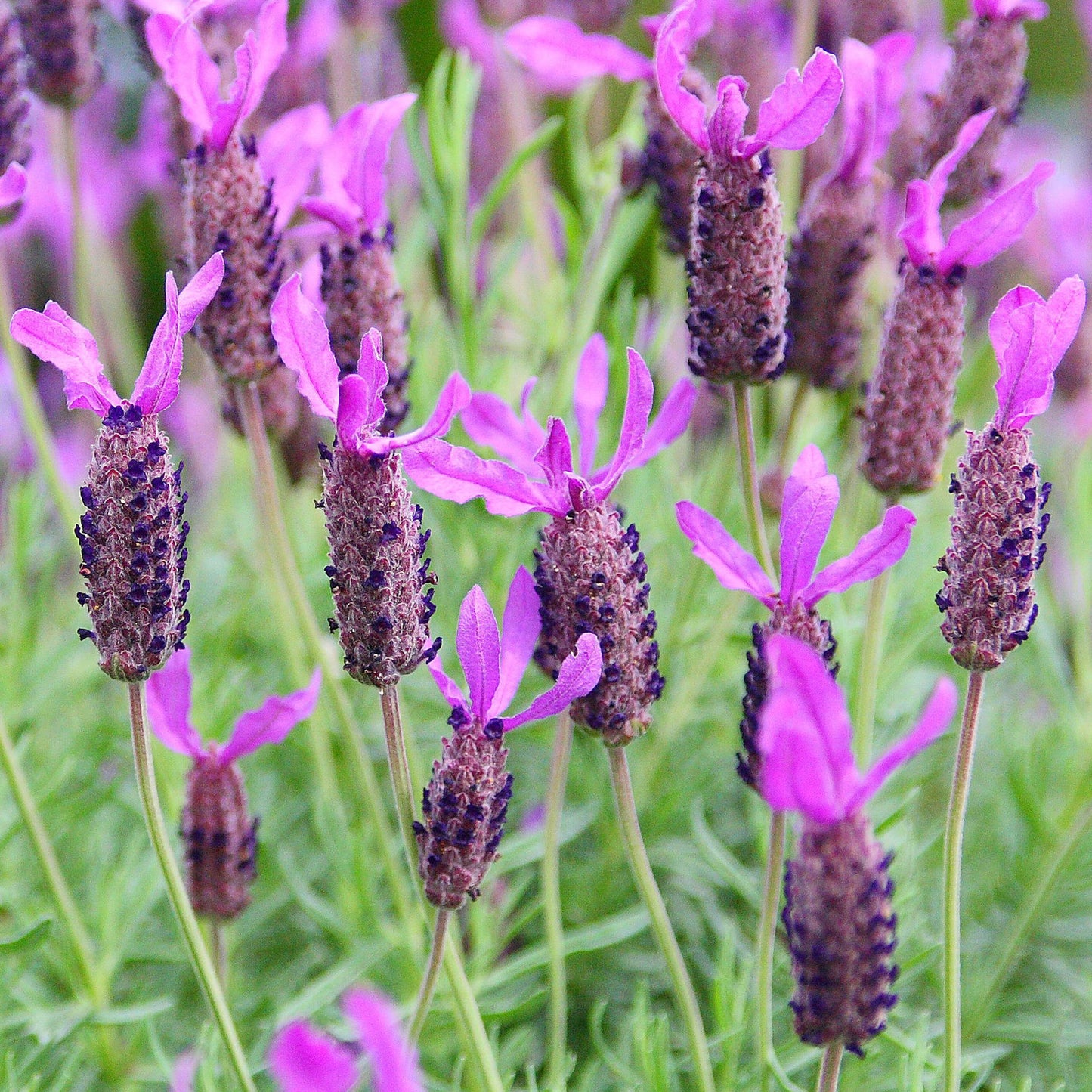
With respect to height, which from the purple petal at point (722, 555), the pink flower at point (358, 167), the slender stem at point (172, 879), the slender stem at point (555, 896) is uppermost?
the pink flower at point (358, 167)

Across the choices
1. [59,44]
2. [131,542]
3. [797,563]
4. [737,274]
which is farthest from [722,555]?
[59,44]

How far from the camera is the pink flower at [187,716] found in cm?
59

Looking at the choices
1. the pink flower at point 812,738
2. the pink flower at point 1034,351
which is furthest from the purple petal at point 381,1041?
the pink flower at point 1034,351

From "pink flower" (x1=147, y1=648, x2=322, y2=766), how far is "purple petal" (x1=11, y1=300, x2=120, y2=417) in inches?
5.6

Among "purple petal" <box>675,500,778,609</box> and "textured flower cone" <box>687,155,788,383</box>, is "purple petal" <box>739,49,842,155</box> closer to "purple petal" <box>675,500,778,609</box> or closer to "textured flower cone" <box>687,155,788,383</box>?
"textured flower cone" <box>687,155,788,383</box>

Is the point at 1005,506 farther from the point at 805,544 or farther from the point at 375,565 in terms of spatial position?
the point at 375,565

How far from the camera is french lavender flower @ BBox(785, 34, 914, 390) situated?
0.70 meters

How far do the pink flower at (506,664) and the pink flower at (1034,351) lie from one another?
20cm

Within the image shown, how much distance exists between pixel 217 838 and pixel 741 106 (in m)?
0.44

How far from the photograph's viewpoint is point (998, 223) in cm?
54

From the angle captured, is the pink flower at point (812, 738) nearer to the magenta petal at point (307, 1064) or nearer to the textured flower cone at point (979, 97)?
the magenta petal at point (307, 1064)

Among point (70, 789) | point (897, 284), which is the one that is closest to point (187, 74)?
point (897, 284)

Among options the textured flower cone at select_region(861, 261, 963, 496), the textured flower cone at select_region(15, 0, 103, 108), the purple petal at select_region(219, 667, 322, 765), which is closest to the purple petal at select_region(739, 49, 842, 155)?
the textured flower cone at select_region(861, 261, 963, 496)

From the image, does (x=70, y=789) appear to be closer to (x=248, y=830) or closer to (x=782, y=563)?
(x=248, y=830)
